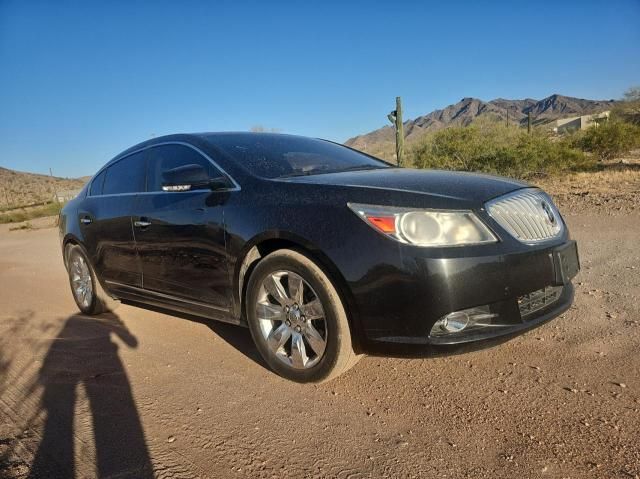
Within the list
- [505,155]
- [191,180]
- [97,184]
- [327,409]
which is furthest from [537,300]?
[505,155]

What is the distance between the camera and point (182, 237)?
10.8 feet

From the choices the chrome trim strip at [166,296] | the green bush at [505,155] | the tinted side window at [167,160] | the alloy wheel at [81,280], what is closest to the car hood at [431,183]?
the tinted side window at [167,160]

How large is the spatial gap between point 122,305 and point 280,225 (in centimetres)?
309

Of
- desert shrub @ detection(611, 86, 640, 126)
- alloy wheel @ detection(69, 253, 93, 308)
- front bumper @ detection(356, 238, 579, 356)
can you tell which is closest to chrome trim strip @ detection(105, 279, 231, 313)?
alloy wheel @ detection(69, 253, 93, 308)

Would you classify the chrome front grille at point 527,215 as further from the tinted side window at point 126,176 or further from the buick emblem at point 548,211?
the tinted side window at point 126,176

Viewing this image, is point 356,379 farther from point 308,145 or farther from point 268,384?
point 308,145

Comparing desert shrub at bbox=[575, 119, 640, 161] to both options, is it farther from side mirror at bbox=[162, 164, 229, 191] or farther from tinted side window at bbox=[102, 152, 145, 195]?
side mirror at bbox=[162, 164, 229, 191]

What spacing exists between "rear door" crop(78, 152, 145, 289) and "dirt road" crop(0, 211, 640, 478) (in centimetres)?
63

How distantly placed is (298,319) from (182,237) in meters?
1.12

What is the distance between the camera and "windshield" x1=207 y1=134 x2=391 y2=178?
10.6ft

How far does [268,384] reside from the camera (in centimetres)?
284

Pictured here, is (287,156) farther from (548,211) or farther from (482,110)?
(482,110)

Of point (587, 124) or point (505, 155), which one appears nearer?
point (505, 155)

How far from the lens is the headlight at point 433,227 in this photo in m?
2.33
